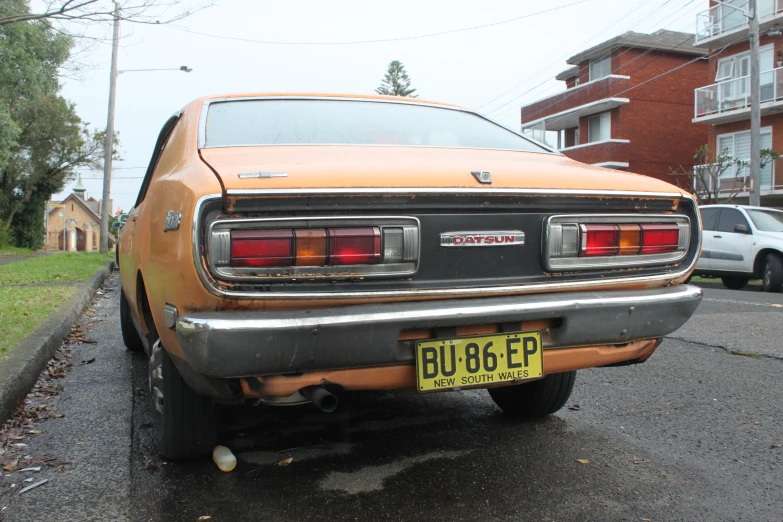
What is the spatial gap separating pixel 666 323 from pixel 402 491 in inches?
45.9

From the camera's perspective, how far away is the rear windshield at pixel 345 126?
293cm

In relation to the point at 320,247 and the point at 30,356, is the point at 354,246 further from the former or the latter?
the point at 30,356

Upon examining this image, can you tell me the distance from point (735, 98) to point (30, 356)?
89.7ft

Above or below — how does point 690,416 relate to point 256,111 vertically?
below

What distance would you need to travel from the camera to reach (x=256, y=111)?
3.15 m

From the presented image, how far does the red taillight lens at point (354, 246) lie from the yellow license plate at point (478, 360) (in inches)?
13.5

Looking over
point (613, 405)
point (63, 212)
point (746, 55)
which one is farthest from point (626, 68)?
point (63, 212)

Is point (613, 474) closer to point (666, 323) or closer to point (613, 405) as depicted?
point (666, 323)

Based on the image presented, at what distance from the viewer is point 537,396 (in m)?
3.27

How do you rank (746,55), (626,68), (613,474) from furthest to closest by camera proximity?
(626,68), (746,55), (613,474)

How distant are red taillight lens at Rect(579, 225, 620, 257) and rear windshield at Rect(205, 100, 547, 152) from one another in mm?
863

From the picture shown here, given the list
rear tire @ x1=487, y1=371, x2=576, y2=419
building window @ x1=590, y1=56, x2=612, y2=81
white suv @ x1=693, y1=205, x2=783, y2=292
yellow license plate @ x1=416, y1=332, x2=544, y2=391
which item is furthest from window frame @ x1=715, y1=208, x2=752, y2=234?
building window @ x1=590, y1=56, x2=612, y2=81

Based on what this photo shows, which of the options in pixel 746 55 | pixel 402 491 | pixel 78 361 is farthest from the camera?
pixel 746 55

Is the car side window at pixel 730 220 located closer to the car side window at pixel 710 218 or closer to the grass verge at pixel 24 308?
the car side window at pixel 710 218
